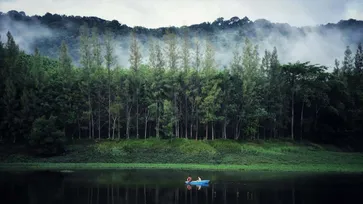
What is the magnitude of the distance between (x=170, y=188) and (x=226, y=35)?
125m

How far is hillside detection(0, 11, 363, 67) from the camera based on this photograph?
12738 cm

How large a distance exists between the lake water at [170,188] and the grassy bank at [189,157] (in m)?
5.17

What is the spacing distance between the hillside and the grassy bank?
2764 inches

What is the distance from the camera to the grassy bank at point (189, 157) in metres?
44.9

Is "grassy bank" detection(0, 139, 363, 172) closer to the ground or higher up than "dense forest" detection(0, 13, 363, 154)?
closer to the ground

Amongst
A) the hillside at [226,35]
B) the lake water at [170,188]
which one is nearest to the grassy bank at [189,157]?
the lake water at [170,188]

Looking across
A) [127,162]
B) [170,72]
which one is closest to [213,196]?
[127,162]

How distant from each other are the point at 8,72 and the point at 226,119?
31655 mm

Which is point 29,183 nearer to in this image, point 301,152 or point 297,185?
point 297,185

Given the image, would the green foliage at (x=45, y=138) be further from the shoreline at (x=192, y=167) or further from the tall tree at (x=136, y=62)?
the tall tree at (x=136, y=62)

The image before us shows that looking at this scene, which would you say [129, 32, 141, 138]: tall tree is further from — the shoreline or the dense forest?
the shoreline

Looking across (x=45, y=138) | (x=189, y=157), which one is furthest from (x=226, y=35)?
(x=45, y=138)

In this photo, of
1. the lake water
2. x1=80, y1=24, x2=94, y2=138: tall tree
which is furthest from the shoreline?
x1=80, y1=24, x2=94, y2=138: tall tree

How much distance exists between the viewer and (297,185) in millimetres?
32625
